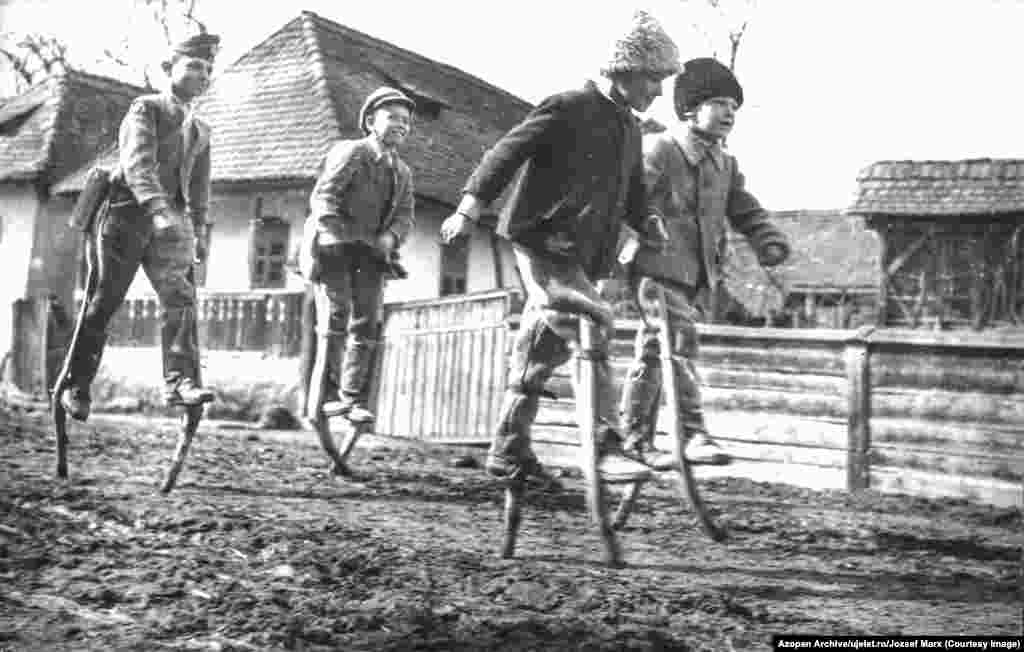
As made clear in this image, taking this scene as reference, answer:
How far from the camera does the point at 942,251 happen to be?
20.4 m

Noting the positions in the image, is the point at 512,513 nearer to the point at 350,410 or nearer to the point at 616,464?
the point at 616,464

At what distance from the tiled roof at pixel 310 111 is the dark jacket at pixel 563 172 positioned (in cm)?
1036

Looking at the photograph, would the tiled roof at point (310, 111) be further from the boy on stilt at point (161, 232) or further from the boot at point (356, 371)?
the boy on stilt at point (161, 232)

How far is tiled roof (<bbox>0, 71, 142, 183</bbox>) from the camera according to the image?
49.1 ft

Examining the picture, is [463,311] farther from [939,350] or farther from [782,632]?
[782,632]

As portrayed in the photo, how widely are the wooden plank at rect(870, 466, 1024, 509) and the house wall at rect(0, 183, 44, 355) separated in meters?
12.1

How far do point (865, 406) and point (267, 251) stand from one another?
10120 mm

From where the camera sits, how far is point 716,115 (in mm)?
4734

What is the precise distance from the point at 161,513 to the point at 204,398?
75 centimetres

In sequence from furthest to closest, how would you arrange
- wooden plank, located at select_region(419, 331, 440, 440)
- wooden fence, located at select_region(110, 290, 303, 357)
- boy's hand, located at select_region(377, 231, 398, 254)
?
wooden fence, located at select_region(110, 290, 303, 357), wooden plank, located at select_region(419, 331, 440, 440), boy's hand, located at select_region(377, 231, 398, 254)

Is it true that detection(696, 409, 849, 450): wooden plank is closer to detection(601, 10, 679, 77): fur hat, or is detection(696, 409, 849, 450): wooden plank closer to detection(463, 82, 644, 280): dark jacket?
detection(463, 82, 644, 280): dark jacket

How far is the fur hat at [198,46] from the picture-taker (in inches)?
197

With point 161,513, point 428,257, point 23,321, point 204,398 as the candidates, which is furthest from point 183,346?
point 428,257

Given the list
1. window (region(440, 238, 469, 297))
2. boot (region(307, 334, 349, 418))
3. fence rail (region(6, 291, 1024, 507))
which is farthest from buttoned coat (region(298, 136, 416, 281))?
window (region(440, 238, 469, 297))
